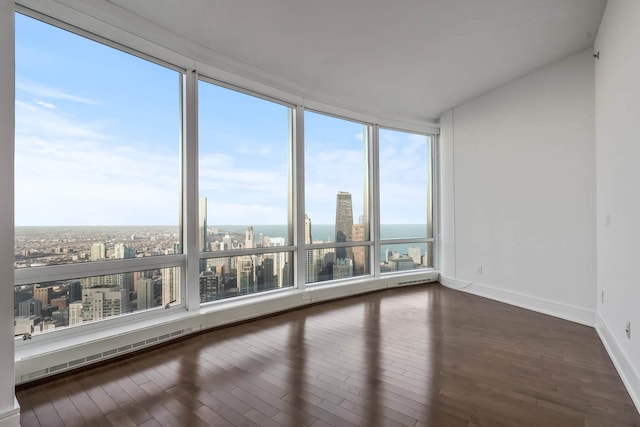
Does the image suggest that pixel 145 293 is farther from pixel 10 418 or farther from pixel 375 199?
pixel 375 199

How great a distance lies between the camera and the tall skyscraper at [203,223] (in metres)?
3.61

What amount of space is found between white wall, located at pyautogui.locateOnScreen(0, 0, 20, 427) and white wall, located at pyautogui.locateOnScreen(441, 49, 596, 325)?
539 centimetres

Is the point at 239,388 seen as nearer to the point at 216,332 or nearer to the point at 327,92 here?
the point at 216,332

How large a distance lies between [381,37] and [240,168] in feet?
7.42

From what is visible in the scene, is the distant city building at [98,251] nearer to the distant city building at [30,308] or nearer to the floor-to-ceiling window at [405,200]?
the distant city building at [30,308]

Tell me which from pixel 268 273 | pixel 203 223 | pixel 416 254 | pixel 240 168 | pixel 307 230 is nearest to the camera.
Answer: pixel 203 223

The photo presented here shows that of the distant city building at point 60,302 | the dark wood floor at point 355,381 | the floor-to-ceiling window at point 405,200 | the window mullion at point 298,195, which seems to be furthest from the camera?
the floor-to-ceiling window at point 405,200

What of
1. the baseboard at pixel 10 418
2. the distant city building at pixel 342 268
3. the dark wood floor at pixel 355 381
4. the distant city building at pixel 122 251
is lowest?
the dark wood floor at pixel 355 381

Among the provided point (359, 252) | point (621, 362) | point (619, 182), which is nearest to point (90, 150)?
point (359, 252)

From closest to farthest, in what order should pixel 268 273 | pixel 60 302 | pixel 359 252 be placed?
pixel 60 302, pixel 268 273, pixel 359 252

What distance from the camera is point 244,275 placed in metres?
4.07

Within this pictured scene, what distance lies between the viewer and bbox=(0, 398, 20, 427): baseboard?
1.73 m

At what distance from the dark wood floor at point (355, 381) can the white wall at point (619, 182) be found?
0.30 m

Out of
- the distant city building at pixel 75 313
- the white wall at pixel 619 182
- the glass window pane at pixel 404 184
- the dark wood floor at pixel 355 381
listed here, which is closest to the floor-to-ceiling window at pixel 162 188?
the distant city building at pixel 75 313
